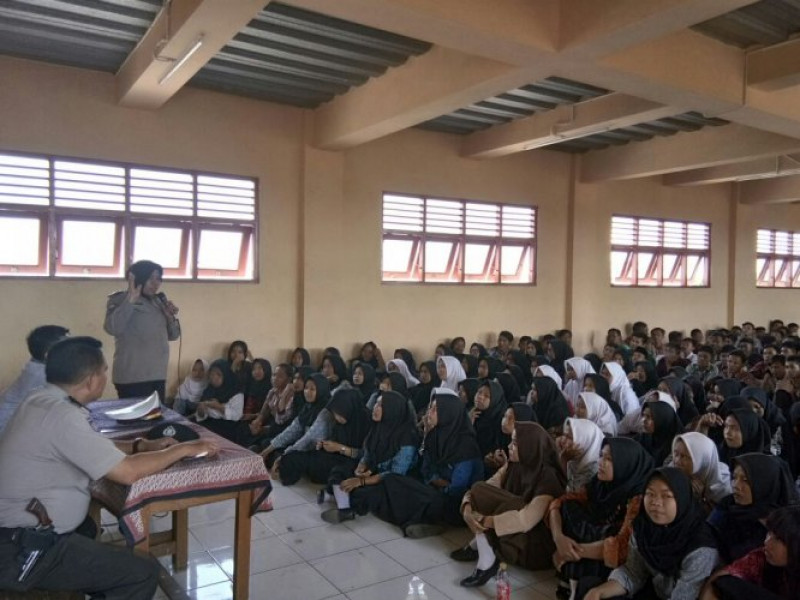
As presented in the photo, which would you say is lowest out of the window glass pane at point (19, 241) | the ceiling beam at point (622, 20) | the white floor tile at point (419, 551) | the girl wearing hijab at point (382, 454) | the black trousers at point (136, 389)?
the white floor tile at point (419, 551)

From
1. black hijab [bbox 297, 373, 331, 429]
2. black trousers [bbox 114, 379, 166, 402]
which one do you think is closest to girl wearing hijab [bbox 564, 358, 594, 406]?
black hijab [bbox 297, 373, 331, 429]

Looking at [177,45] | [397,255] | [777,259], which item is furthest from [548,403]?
[777,259]

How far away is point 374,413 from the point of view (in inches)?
168

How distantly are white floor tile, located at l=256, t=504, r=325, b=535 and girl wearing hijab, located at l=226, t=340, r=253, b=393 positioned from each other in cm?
213

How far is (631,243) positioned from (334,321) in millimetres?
5097

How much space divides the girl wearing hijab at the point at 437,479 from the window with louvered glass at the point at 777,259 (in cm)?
959

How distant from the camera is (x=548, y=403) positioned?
505cm

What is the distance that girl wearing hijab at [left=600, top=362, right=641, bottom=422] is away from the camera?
5.33 meters

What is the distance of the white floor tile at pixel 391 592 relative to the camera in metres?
3.03

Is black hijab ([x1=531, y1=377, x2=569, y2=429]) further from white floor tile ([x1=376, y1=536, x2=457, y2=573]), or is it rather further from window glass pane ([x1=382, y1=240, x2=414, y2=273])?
window glass pane ([x1=382, y1=240, x2=414, y2=273])

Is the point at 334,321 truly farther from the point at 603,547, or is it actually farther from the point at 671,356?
the point at 603,547

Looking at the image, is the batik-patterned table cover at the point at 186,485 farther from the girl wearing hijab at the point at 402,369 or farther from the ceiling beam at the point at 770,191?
the ceiling beam at the point at 770,191

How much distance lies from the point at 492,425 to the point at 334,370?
2.14 meters

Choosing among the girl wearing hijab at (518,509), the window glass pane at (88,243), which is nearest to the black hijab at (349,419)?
the girl wearing hijab at (518,509)
